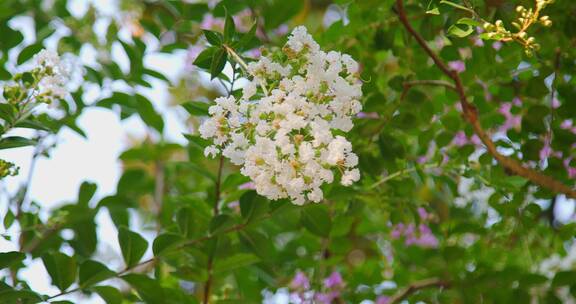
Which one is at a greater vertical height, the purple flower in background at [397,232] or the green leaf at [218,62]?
the green leaf at [218,62]

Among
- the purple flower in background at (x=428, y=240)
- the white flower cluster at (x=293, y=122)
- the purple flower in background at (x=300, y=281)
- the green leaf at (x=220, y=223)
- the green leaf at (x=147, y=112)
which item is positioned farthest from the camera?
the purple flower in background at (x=428, y=240)

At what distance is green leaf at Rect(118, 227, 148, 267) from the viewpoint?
1.04 meters

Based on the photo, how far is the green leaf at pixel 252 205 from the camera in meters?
1.04

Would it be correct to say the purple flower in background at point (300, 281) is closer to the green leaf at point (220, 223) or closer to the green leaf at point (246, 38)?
the green leaf at point (220, 223)

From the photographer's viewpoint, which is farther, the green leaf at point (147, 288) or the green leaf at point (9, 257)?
the green leaf at point (147, 288)

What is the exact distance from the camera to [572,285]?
1.25m

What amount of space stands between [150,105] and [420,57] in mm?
503

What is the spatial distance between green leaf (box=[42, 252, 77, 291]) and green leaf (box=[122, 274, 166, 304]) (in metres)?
0.07

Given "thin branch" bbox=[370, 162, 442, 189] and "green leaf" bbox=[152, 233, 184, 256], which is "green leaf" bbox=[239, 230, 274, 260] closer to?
"green leaf" bbox=[152, 233, 184, 256]

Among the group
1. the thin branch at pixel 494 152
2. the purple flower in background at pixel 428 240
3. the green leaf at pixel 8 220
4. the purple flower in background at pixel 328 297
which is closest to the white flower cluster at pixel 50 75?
the green leaf at pixel 8 220

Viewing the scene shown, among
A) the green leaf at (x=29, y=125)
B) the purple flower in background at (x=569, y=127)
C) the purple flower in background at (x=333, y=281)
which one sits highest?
the green leaf at (x=29, y=125)

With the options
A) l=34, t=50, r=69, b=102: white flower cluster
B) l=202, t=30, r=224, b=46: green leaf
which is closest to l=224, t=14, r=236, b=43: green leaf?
l=202, t=30, r=224, b=46: green leaf

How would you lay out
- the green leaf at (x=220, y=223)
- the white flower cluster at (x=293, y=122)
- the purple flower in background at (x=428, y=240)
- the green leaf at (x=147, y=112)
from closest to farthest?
1. the white flower cluster at (x=293, y=122)
2. the green leaf at (x=220, y=223)
3. the green leaf at (x=147, y=112)
4. the purple flower in background at (x=428, y=240)

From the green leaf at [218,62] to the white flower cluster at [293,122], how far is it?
0.08m
